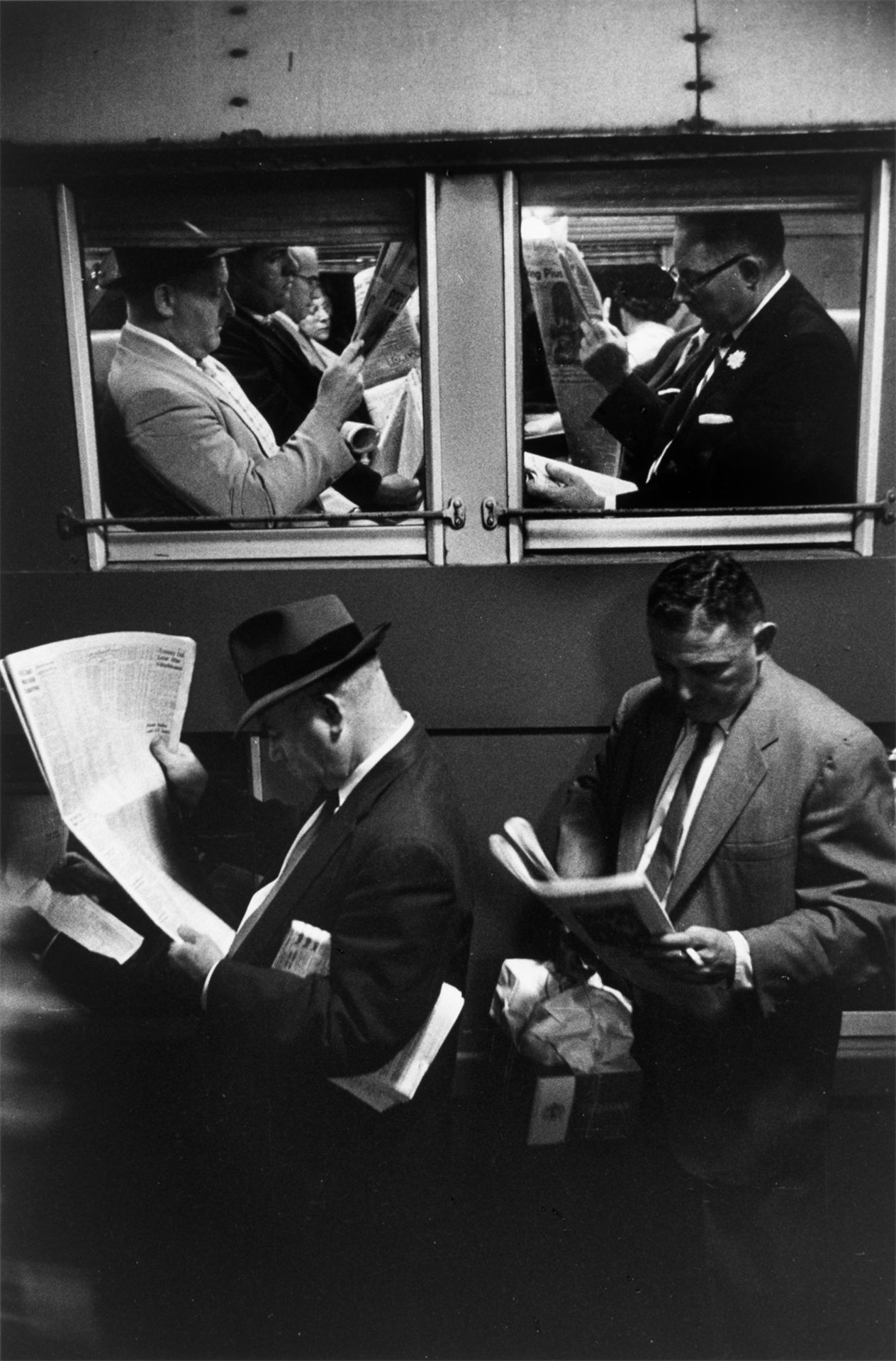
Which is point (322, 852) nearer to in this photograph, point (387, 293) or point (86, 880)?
point (86, 880)

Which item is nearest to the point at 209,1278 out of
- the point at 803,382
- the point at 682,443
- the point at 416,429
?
the point at 416,429

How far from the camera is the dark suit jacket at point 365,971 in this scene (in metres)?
1.93

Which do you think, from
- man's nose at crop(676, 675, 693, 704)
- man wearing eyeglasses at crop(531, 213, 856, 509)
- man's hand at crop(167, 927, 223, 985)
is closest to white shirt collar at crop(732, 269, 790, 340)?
man wearing eyeglasses at crop(531, 213, 856, 509)

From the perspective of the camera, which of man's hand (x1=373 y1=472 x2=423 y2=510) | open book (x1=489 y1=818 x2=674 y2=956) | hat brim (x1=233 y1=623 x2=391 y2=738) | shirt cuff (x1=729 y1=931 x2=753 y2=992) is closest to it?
open book (x1=489 y1=818 x2=674 y2=956)

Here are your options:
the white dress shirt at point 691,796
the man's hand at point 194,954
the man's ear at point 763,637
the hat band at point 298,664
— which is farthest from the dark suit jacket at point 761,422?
the man's hand at point 194,954

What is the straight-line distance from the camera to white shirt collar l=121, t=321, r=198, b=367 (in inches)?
80.8

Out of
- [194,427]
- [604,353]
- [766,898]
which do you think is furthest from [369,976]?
[604,353]

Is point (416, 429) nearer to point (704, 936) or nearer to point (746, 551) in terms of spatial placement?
point (746, 551)

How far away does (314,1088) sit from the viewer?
2.07 metres

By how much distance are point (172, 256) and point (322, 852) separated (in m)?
1.26

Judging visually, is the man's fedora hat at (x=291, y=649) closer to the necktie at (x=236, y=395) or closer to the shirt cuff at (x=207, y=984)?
the necktie at (x=236, y=395)

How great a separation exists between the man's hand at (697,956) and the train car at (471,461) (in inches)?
12.9

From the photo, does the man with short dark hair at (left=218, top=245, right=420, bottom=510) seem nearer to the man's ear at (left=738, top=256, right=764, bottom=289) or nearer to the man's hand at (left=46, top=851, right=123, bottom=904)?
the man's ear at (left=738, top=256, right=764, bottom=289)

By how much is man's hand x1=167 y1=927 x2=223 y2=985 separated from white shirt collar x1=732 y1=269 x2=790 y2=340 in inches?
65.6
